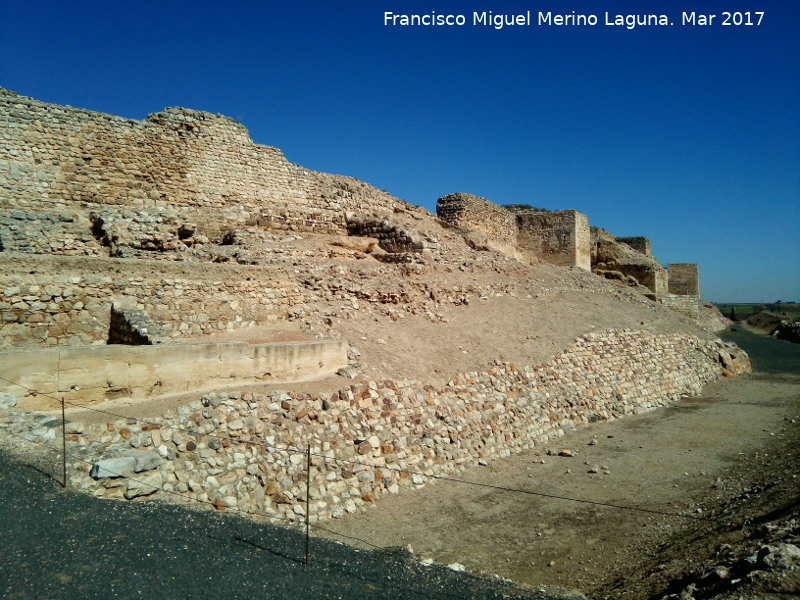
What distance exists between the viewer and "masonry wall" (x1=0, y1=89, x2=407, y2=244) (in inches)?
404

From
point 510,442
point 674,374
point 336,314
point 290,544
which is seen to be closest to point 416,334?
point 336,314

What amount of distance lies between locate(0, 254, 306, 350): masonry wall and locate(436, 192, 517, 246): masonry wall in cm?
1024

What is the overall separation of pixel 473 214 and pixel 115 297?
13.6m

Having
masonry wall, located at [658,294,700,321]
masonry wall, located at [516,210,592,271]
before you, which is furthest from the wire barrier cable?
masonry wall, located at [658,294,700,321]

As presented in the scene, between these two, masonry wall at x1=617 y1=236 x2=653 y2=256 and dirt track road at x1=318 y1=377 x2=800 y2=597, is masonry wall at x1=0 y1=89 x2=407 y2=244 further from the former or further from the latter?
masonry wall at x1=617 y1=236 x2=653 y2=256

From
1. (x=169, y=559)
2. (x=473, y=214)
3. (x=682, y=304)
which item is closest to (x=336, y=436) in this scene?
(x=169, y=559)

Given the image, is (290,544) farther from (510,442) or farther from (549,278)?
(549,278)

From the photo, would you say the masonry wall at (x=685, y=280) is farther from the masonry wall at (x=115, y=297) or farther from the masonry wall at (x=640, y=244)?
the masonry wall at (x=115, y=297)

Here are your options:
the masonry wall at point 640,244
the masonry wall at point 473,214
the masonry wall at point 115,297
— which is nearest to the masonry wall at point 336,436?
the masonry wall at point 115,297

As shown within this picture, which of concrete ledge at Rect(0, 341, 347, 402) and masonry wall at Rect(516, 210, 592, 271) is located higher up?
masonry wall at Rect(516, 210, 592, 271)

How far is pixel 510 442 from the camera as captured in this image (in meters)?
8.55

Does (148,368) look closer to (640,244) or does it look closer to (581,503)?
(581,503)

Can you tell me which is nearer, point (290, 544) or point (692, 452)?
point (290, 544)

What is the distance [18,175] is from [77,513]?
8.66 m
